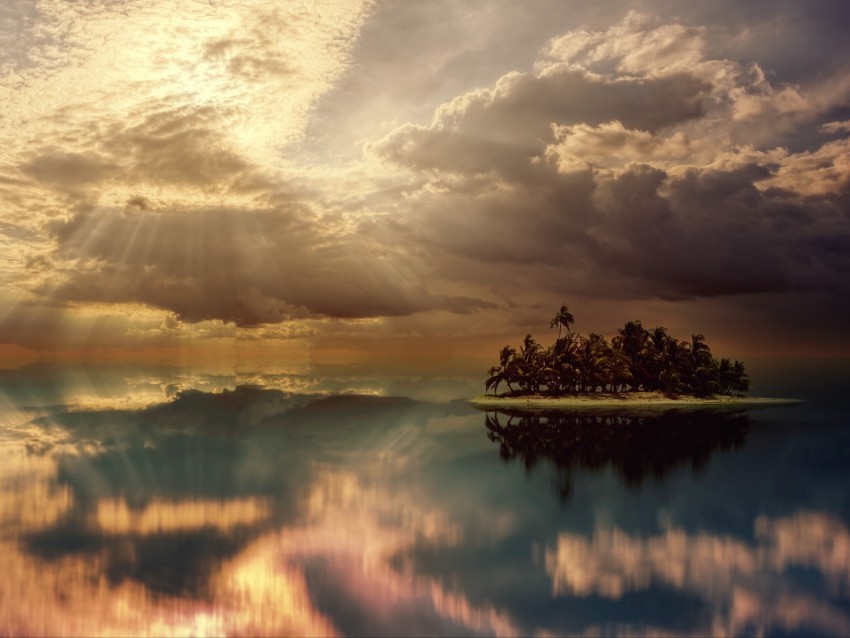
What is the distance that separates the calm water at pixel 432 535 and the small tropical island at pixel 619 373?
134 feet

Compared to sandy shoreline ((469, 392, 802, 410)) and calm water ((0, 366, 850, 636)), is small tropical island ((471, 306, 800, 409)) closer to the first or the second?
sandy shoreline ((469, 392, 802, 410))

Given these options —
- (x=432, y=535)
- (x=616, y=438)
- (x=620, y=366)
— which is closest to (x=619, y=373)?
(x=620, y=366)

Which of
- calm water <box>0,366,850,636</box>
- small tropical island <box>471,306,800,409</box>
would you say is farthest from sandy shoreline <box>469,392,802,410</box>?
calm water <box>0,366,850,636</box>

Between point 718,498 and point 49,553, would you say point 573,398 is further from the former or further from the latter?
point 49,553

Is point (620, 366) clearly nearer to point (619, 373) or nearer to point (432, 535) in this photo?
point (619, 373)

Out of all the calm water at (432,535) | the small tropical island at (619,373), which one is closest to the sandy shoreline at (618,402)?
the small tropical island at (619,373)

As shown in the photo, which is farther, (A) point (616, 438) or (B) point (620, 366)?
(B) point (620, 366)

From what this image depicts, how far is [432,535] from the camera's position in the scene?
5247 cm

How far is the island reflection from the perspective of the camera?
8056 cm

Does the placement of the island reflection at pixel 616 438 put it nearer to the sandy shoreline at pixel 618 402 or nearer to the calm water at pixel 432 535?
the calm water at pixel 432 535

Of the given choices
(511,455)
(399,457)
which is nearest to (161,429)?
(399,457)

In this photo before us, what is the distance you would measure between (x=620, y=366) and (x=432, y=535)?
108 metres

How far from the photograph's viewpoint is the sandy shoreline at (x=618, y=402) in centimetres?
14388

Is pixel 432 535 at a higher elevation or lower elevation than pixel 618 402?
lower
